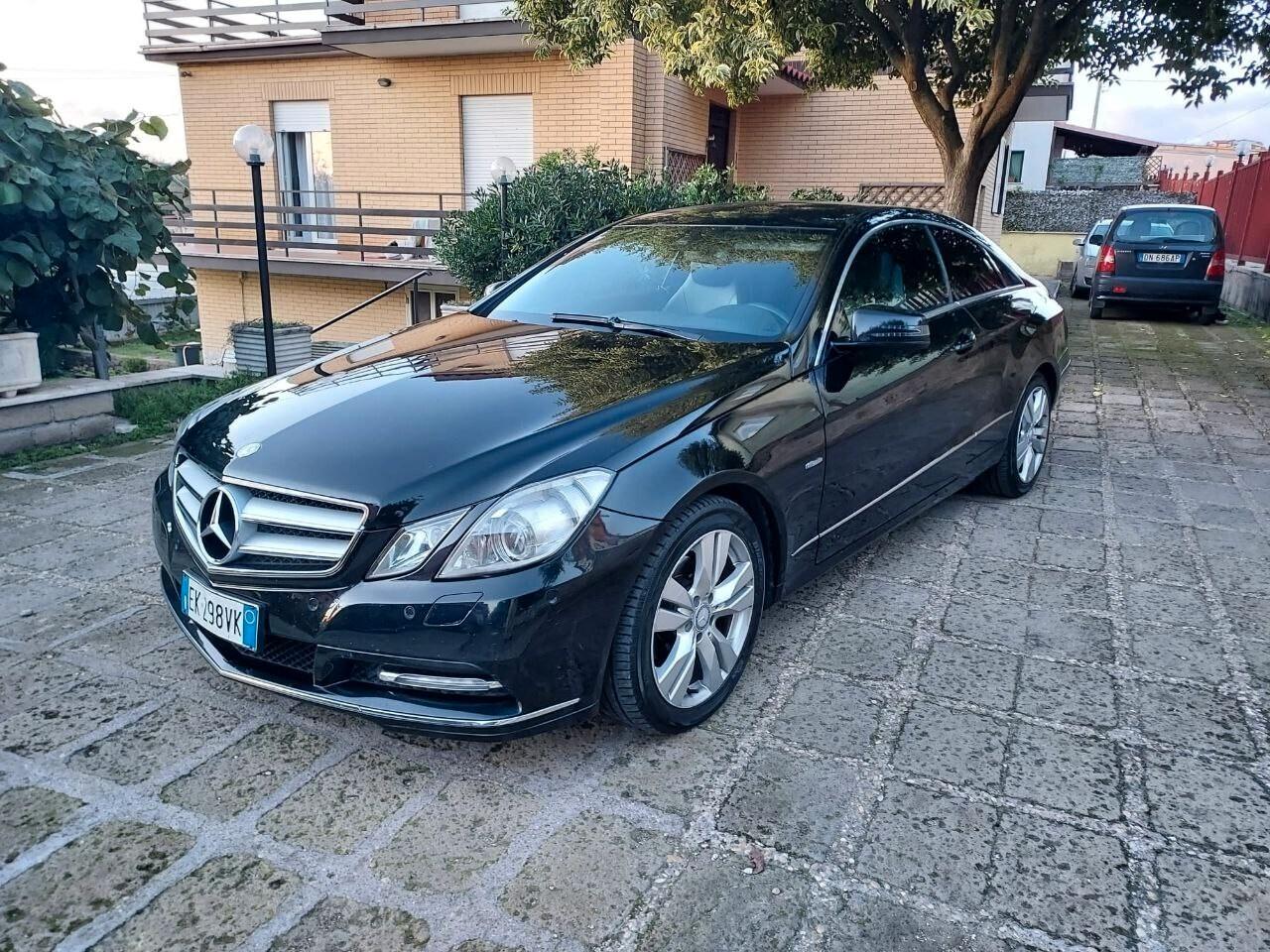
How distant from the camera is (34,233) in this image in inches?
219

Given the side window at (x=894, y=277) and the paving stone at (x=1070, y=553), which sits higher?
the side window at (x=894, y=277)

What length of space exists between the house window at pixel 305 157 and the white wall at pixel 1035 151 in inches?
970

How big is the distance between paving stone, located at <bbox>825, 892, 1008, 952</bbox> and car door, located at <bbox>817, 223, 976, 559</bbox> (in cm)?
140

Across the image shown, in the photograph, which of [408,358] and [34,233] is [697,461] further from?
[34,233]

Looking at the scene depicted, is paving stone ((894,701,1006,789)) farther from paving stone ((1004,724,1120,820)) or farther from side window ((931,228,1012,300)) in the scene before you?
side window ((931,228,1012,300))

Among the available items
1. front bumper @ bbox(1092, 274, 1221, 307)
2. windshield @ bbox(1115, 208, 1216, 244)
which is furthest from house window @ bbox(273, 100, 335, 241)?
windshield @ bbox(1115, 208, 1216, 244)

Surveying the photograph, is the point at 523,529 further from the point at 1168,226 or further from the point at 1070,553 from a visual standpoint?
the point at 1168,226

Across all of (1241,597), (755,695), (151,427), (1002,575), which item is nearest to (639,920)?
(755,695)

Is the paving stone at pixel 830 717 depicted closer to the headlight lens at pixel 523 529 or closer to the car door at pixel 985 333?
the headlight lens at pixel 523 529

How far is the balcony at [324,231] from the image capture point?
12.9 meters

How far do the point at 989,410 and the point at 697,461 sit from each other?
7.71 feet

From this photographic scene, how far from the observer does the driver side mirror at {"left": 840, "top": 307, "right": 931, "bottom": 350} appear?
10.5 feet

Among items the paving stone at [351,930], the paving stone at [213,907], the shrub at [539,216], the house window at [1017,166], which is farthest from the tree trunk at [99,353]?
the house window at [1017,166]

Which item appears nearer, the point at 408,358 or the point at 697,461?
the point at 697,461
